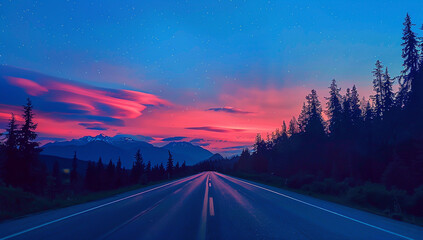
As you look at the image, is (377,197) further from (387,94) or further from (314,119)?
(314,119)

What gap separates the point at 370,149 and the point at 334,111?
43.3 feet

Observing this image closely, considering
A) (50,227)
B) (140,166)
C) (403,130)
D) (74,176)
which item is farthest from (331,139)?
(74,176)

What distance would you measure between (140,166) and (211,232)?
10058cm

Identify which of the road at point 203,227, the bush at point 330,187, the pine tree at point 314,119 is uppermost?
the pine tree at point 314,119

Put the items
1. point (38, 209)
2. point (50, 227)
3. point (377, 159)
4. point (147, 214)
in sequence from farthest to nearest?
point (377, 159) → point (38, 209) → point (147, 214) → point (50, 227)

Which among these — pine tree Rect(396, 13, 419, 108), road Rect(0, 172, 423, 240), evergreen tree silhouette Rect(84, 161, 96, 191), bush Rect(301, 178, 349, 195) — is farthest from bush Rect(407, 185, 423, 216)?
evergreen tree silhouette Rect(84, 161, 96, 191)

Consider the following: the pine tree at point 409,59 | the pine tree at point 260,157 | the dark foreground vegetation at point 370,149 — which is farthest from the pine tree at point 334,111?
the pine tree at point 260,157

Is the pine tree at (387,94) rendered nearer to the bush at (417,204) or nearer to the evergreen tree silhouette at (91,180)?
the bush at (417,204)

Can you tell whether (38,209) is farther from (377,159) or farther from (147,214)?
(377,159)

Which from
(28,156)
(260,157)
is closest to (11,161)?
(28,156)

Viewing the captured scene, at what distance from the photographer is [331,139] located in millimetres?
59188

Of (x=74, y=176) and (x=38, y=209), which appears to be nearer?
(x=38, y=209)

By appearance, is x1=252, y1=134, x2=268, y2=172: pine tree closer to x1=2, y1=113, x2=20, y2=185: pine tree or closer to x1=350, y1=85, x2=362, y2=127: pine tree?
x1=350, y1=85, x2=362, y2=127: pine tree

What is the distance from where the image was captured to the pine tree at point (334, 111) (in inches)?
2258
